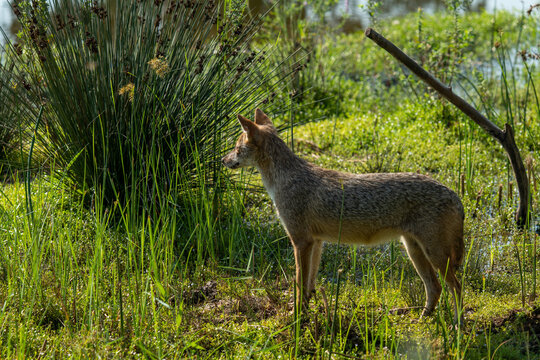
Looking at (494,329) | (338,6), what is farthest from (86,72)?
(338,6)

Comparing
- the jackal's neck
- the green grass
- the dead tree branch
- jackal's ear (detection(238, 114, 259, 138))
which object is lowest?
the green grass

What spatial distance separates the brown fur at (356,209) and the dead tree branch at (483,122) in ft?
2.68

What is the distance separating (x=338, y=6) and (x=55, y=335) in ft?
47.4

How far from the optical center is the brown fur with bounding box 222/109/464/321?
3.98 m

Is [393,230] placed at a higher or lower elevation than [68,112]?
lower

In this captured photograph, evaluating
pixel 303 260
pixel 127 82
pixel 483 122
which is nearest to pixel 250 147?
pixel 303 260

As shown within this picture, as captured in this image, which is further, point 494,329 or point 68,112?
point 68,112

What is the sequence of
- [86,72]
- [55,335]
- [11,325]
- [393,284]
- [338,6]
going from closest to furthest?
[11,325] → [55,335] → [393,284] → [86,72] → [338,6]

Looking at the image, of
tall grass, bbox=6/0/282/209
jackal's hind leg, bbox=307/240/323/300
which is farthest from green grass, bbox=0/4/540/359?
tall grass, bbox=6/0/282/209

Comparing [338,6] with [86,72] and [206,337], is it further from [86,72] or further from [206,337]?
[206,337]

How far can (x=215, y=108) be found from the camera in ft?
17.0

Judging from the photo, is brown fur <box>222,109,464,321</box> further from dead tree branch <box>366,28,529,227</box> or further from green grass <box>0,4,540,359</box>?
dead tree branch <box>366,28,529,227</box>

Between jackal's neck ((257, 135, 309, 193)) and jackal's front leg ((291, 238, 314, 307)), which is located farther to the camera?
jackal's neck ((257, 135, 309, 193))

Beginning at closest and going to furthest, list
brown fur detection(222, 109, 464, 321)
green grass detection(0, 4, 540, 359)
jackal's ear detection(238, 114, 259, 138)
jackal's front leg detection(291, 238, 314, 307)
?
green grass detection(0, 4, 540, 359) → brown fur detection(222, 109, 464, 321) → jackal's front leg detection(291, 238, 314, 307) → jackal's ear detection(238, 114, 259, 138)
